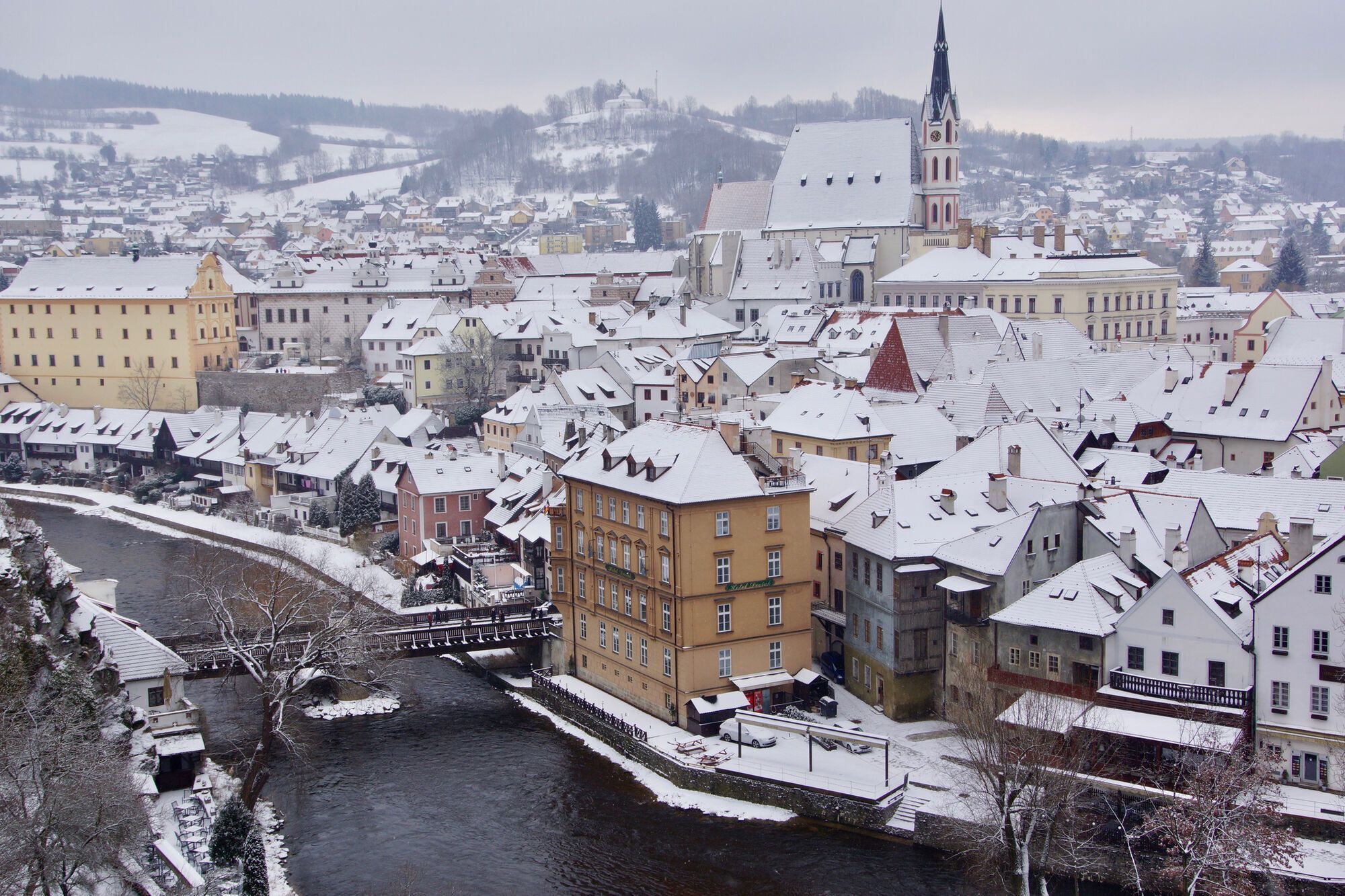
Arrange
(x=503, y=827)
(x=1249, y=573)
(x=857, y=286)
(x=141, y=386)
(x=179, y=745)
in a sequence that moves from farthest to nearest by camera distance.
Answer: (x=857, y=286), (x=141, y=386), (x=179, y=745), (x=503, y=827), (x=1249, y=573)

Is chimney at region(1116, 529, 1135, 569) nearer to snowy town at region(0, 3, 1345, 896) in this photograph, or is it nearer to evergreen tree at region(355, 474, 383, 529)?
snowy town at region(0, 3, 1345, 896)

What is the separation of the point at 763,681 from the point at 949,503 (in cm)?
A: 544

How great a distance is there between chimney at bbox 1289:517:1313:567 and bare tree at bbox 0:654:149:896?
19.0m

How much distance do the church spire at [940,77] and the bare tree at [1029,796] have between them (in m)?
61.6

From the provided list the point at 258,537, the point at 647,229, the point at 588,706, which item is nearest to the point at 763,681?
the point at 588,706

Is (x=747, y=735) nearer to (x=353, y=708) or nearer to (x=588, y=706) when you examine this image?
(x=588, y=706)

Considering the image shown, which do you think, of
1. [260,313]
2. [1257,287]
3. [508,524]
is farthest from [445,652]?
[1257,287]

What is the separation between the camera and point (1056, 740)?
78.5ft

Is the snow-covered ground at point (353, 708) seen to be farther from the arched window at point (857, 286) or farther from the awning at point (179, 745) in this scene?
the arched window at point (857, 286)

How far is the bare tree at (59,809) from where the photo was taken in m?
16.7

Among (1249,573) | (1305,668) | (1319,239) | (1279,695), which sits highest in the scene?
(1319,239)

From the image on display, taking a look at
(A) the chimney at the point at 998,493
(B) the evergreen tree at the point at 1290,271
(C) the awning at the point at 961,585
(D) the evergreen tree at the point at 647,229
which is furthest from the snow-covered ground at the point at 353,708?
(D) the evergreen tree at the point at 647,229

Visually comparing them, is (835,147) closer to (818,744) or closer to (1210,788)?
(818,744)

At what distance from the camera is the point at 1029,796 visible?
74.3ft
